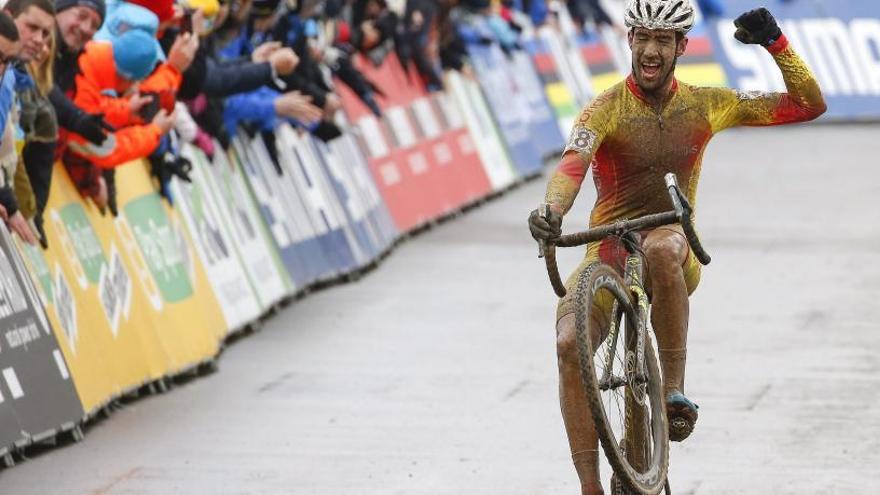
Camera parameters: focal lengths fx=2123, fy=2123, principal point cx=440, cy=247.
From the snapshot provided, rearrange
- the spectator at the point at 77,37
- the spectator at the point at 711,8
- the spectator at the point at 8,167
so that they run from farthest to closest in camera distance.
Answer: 1. the spectator at the point at 711,8
2. the spectator at the point at 77,37
3. the spectator at the point at 8,167

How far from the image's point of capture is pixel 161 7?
13.5m

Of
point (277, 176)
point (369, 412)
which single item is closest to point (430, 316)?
point (277, 176)

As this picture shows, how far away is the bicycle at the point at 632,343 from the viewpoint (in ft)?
26.1

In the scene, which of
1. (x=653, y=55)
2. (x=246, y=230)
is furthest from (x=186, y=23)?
(x=653, y=55)

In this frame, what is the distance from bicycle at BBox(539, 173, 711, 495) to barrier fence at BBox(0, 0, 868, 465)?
3493 millimetres

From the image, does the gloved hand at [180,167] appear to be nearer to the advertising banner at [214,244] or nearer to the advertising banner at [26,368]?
the advertising banner at [214,244]

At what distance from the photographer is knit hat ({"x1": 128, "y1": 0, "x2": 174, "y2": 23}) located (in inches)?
522

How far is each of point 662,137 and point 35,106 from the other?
12.9ft

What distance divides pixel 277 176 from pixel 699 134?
8629 mm

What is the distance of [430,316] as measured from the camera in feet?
53.2

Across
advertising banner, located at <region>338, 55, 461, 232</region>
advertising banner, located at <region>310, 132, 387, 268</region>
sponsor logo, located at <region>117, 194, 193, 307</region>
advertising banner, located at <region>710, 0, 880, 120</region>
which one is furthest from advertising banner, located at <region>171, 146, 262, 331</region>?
advertising banner, located at <region>710, 0, 880, 120</region>

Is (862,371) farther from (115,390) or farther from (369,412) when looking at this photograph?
(115,390)

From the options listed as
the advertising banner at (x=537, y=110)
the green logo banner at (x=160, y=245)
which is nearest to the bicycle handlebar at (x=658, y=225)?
the green logo banner at (x=160, y=245)

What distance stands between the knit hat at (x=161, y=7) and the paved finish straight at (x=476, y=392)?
2311 millimetres
